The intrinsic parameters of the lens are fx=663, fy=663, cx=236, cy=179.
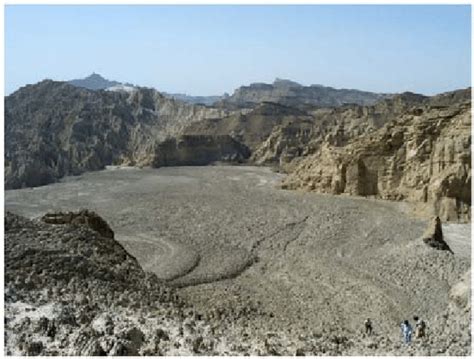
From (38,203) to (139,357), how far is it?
3304cm

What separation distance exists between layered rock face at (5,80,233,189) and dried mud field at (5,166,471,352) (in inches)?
482

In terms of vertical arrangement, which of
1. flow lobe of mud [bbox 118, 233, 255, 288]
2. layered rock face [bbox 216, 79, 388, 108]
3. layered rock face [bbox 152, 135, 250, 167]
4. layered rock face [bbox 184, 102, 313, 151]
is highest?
layered rock face [bbox 216, 79, 388, 108]

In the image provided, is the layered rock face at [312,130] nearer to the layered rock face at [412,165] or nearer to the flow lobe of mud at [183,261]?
the layered rock face at [412,165]

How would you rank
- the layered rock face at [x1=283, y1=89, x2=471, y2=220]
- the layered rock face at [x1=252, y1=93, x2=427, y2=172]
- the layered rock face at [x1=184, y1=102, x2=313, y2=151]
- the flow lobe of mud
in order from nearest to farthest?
the flow lobe of mud < the layered rock face at [x1=283, y1=89, x2=471, y2=220] < the layered rock face at [x1=252, y1=93, x2=427, y2=172] < the layered rock face at [x1=184, y1=102, x2=313, y2=151]

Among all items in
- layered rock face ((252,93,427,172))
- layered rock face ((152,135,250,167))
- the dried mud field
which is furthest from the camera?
layered rock face ((152,135,250,167))

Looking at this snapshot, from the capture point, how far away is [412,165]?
36.9 metres

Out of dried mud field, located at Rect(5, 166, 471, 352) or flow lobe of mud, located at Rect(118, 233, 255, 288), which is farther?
flow lobe of mud, located at Rect(118, 233, 255, 288)

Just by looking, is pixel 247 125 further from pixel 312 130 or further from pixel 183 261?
pixel 183 261

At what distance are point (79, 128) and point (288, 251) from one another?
2054 inches

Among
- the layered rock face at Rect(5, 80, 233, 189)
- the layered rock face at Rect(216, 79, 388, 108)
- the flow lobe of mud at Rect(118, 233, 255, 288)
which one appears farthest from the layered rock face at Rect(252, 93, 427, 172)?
the layered rock face at Rect(216, 79, 388, 108)

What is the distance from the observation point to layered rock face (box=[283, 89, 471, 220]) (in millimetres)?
32188

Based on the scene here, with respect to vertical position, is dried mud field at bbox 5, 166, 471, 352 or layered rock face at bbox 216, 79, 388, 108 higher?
layered rock face at bbox 216, 79, 388, 108

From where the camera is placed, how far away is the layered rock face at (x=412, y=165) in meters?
32.2

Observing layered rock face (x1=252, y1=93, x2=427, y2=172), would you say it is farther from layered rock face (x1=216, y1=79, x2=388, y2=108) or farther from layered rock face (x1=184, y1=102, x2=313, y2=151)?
layered rock face (x1=216, y1=79, x2=388, y2=108)
